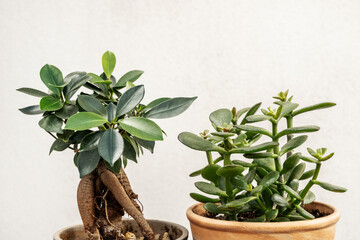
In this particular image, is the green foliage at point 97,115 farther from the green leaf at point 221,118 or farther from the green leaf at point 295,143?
the green leaf at point 295,143

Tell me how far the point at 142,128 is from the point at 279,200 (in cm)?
32

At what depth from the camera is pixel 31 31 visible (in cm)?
139

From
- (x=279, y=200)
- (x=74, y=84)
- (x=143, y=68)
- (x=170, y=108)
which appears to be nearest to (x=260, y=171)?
(x=279, y=200)

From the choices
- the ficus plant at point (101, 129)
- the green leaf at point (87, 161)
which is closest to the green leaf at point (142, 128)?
the ficus plant at point (101, 129)

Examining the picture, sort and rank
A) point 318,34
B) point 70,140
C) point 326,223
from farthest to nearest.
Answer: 1. point 318,34
2. point 70,140
3. point 326,223

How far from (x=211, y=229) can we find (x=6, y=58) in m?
0.93

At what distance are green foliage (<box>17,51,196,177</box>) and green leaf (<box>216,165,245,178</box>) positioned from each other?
0.13 metres

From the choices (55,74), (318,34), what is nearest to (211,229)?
(55,74)

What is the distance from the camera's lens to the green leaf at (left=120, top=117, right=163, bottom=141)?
0.83m

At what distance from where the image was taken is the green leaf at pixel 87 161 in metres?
0.89

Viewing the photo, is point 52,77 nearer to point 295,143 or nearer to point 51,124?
point 51,124

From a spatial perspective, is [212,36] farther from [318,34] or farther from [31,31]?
[31,31]

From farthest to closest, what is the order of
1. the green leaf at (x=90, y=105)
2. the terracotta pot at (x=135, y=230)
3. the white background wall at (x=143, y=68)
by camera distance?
the white background wall at (x=143, y=68) → the terracotta pot at (x=135, y=230) → the green leaf at (x=90, y=105)

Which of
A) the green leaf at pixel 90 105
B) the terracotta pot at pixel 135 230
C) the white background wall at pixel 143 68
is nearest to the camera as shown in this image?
the green leaf at pixel 90 105
